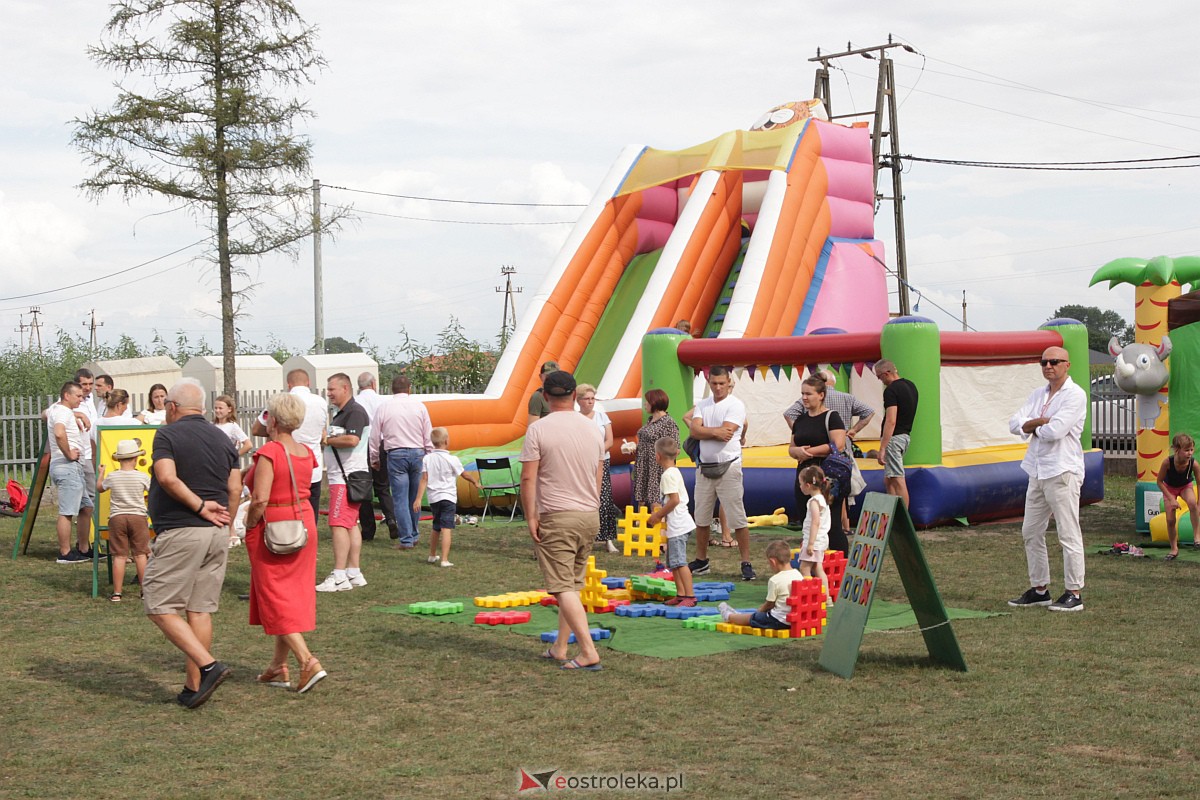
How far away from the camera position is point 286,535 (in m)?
6.05

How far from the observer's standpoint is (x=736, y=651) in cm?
703

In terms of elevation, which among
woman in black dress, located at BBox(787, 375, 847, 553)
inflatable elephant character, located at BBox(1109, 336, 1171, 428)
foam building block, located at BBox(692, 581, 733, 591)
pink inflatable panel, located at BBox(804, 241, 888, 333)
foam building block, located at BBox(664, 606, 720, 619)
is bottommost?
foam building block, located at BBox(664, 606, 720, 619)

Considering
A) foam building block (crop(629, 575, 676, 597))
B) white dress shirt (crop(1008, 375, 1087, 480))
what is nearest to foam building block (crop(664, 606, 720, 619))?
foam building block (crop(629, 575, 676, 597))

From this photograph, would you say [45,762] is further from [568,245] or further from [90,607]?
[568,245]

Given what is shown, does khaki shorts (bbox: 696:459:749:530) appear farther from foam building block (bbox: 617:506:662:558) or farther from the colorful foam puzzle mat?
foam building block (bbox: 617:506:662:558)

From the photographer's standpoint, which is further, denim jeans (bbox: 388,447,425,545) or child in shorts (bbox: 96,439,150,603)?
denim jeans (bbox: 388,447,425,545)

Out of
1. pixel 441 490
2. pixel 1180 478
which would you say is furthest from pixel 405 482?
pixel 1180 478

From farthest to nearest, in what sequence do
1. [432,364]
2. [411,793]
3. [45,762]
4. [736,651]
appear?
1. [432,364]
2. [736,651]
3. [45,762]
4. [411,793]

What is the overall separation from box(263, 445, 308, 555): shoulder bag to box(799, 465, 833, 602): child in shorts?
11.2 feet

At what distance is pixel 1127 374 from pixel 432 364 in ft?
47.3

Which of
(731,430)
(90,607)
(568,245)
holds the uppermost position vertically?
(568,245)

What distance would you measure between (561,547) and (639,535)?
4.95 metres

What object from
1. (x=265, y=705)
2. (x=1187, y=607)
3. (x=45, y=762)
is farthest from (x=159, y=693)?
(x=1187, y=607)

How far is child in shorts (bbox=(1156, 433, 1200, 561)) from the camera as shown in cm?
1071
